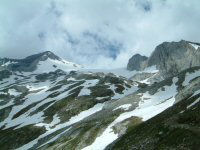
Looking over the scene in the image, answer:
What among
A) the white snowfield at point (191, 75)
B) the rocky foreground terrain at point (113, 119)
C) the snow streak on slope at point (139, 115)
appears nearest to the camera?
the rocky foreground terrain at point (113, 119)

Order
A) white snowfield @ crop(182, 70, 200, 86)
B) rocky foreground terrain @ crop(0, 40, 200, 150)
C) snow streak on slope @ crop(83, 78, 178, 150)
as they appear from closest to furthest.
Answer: rocky foreground terrain @ crop(0, 40, 200, 150) < snow streak on slope @ crop(83, 78, 178, 150) < white snowfield @ crop(182, 70, 200, 86)

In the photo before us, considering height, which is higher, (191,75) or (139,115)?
(191,75)

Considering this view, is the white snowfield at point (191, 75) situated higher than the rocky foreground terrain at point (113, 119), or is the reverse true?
the white snowfield at point (191, 75)

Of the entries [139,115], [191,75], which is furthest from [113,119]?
[191,75]

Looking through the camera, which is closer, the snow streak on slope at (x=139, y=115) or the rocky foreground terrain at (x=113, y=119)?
the rocky foreground terrain at (x=113, y=119)

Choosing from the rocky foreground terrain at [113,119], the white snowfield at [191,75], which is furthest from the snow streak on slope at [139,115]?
the white snowfield at [191,75]

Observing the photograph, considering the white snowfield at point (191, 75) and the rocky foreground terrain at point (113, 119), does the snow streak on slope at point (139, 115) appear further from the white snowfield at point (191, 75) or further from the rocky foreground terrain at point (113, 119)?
the white snowfield at point (191, 75)

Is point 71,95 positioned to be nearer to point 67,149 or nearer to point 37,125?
point 37,125

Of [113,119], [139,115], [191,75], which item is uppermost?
[191,75]

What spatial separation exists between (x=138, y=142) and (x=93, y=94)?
89.4 metres

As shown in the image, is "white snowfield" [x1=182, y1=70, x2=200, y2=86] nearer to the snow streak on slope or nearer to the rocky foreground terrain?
the rocky foreground terrain

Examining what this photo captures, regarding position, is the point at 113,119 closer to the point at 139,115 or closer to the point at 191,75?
the point at 139,115

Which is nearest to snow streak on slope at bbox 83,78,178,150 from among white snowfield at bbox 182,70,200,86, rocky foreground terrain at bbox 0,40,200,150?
rocky foreground terrain at bbox 0,40,200,150

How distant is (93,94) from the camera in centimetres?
13862
